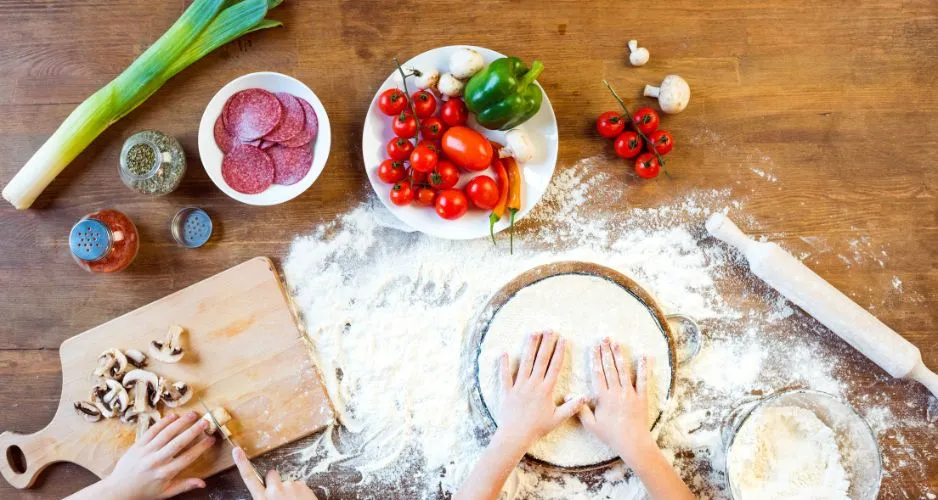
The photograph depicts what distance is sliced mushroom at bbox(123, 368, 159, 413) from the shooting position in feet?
5.94

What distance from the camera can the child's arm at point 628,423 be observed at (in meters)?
1.75

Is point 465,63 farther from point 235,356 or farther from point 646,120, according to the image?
point 235,356

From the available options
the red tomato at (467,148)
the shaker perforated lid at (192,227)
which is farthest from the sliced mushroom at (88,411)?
the red tomato at (467,148)

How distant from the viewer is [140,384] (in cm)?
181

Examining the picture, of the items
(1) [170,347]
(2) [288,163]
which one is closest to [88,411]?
(1) [170,347]

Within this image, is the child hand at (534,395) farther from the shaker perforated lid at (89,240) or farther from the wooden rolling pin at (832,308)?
the shaker perforated lid at (89,240)

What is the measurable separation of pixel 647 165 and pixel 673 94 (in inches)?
8.3

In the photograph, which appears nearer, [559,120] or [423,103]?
[423,103]

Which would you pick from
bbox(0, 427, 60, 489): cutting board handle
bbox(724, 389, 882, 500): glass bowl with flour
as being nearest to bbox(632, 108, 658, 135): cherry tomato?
bbox(724, 389, 882, 500): glass bowl with flour

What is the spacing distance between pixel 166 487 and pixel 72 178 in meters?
0.91

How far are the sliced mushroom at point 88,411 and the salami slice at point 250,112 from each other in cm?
84

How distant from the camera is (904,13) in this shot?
1929 mm

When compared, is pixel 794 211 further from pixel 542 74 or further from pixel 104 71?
pixel 104 71

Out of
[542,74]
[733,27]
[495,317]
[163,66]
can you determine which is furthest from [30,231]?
[733,27]
